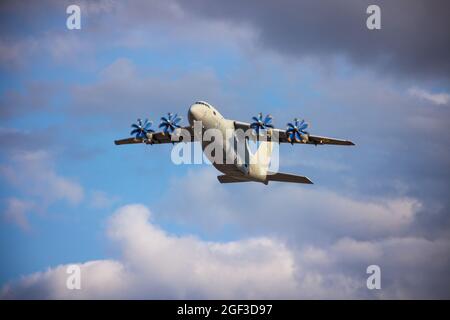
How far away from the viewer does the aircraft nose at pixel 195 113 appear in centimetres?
5375

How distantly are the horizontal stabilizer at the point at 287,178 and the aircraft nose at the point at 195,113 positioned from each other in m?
9.42

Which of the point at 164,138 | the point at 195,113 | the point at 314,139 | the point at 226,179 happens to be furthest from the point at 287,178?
the point at 164,138

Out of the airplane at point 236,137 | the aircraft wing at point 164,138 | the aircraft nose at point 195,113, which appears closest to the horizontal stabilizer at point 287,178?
the airplane at point 236,137

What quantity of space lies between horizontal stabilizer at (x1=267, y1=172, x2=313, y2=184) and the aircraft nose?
9418mm

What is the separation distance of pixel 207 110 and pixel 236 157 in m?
4.40

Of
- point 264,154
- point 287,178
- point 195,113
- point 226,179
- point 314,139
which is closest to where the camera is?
point 195,113

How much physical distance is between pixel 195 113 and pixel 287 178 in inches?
426

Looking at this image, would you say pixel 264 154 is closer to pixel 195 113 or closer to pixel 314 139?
pixel 314 139

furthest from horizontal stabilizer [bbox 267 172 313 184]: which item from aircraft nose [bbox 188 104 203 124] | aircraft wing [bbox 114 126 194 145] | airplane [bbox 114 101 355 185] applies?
aircraft nose [bbox 188 104 203 124]

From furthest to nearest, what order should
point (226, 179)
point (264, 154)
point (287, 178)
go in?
point (264, 154) < point (226, 179) < point (287, 178)

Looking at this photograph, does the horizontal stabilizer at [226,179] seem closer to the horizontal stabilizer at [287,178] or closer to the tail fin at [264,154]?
the tail fin at [264,154]

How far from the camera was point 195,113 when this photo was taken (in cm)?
5378

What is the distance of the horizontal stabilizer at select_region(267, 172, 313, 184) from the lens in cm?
5919
